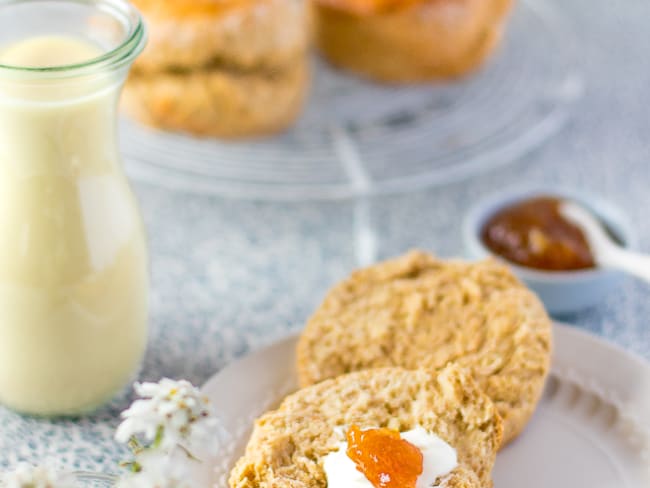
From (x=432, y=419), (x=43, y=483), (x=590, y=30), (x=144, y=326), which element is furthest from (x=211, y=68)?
(x=590, y=30)

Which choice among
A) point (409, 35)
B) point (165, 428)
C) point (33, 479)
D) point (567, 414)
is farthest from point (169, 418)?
point (409, 35)

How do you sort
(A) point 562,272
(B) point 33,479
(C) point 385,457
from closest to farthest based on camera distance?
(B) point 33,479, (C) point 385,457, (A) point 562,272

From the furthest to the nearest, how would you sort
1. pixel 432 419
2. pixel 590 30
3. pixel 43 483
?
pixel 590 30, pixel 432 419, pixel 43 483

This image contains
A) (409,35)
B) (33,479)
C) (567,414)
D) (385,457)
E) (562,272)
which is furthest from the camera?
(409,35)

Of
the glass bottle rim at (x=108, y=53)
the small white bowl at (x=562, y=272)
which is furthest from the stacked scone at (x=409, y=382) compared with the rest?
the glass bottle rim at (x=108, y=53)

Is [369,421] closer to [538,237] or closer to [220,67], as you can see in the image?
[538,237]

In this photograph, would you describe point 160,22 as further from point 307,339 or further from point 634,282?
point 634,282

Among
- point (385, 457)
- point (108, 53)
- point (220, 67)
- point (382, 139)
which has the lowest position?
point (382, 139)

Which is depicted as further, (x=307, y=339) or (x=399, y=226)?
(x=399, y=226)
